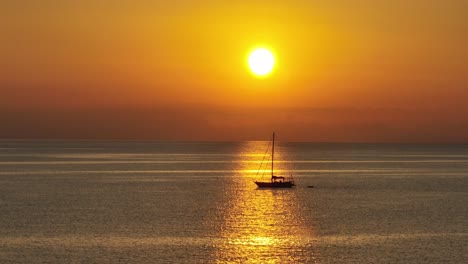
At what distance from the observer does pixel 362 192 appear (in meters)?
98.2

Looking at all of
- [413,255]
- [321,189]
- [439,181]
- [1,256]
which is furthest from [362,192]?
[1,256]

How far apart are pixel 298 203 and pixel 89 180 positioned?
4815cm

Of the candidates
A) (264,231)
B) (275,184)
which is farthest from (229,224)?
(275,184)

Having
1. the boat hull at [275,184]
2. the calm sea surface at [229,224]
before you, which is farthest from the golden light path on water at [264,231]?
the boat hull at [275,184]

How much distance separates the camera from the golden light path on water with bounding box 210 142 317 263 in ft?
153

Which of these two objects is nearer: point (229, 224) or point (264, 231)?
point (264, 231)

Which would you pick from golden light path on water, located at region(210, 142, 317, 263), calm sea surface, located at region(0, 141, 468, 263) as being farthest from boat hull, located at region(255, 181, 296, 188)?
golden light path on water, located at region(210, 142, 317, 263)

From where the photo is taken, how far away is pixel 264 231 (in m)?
57.2

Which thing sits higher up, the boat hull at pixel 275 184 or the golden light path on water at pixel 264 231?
the boat hull at pixel 275 184

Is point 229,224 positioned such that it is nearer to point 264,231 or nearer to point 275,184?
point 264,231

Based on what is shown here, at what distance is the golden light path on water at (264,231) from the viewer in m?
46.6

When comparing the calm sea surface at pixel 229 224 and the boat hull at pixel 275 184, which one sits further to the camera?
the boat hull at pixel 275 184

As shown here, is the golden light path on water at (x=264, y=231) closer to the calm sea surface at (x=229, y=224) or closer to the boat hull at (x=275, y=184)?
the calm sea surface at (x=229, y=224)

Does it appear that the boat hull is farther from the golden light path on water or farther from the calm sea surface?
the golden light path on water
